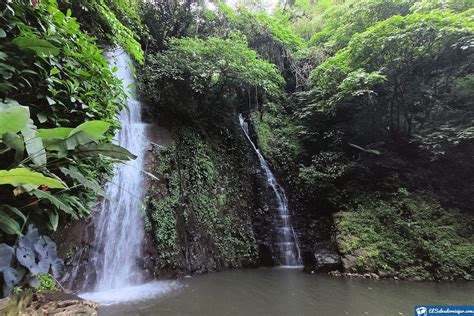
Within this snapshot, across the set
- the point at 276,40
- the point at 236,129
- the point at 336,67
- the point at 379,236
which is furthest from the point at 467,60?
the point at 236,129

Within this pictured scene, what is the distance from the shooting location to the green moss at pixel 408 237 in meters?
6.90

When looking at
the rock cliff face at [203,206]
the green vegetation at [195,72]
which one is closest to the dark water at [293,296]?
the rock cliff face at [203,206]

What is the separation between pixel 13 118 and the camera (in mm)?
1572

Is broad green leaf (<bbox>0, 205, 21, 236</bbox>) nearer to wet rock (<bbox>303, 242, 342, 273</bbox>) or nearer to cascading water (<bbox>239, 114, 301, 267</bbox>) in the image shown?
wet rock (<bbox>303, 242, 342, 273</bbox>)

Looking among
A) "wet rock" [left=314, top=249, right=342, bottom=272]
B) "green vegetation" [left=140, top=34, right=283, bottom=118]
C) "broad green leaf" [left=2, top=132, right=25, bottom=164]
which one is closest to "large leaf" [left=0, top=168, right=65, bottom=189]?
"broad green leaf" [left=2, top=132, right=25, bottom=164]

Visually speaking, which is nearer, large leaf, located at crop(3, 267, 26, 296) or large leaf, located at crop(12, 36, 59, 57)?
large leaf, located at crop(3, 267, 26, 296)

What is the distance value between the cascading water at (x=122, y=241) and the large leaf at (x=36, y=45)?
3.01m

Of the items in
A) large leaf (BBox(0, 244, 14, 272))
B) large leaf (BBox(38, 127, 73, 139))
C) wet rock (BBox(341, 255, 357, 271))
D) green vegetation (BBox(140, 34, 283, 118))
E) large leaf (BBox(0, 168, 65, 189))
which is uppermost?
green vegetation (BBox(140, 34, 283, 118))

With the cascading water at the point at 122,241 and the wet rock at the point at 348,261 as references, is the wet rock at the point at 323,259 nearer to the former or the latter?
the wet rock at the point at 348,261

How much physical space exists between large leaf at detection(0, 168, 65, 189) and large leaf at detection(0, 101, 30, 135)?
13.0 inches

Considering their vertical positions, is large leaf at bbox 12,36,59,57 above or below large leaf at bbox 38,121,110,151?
above

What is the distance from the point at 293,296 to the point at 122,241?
3.50 m

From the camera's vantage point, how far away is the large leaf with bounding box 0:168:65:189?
1.39 m

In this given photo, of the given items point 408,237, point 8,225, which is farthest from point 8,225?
point 408,237
